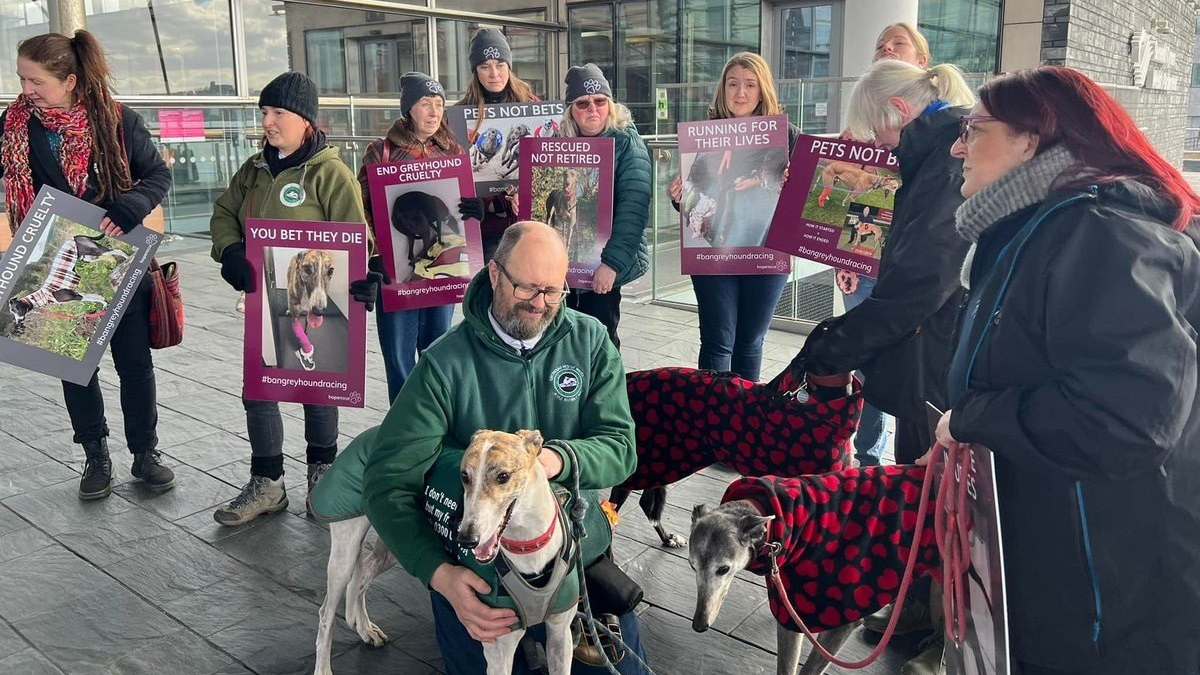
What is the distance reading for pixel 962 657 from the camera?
71.8 inches

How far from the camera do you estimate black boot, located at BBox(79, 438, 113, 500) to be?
14.0ft

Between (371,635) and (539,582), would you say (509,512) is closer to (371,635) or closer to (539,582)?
(539,582)

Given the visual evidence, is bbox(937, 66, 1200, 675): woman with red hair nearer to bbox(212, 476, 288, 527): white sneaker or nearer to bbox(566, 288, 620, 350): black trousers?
bbox(566, 288, 620, 350): black trousers

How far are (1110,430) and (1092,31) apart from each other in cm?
1158

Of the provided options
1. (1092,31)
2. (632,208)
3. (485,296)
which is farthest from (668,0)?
(485,296)

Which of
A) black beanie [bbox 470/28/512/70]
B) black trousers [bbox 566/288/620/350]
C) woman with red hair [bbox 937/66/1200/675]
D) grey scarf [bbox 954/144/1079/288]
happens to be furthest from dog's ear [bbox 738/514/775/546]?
black beanie [bbox 470/28/512/70]

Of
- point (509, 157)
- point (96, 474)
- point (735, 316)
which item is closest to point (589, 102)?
point (509, 157)

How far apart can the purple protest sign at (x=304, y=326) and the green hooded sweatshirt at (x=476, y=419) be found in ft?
4.89

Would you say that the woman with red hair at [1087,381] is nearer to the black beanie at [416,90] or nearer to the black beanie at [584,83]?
the black beanie at [584,83]

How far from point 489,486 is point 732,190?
294 centimetres

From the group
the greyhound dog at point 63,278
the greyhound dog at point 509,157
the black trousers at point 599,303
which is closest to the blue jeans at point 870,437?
the black trousers at point 599,303

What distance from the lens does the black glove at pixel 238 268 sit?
3812mm

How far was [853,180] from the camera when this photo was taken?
3.87m

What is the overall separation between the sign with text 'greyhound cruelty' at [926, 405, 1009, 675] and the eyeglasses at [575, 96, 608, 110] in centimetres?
285
